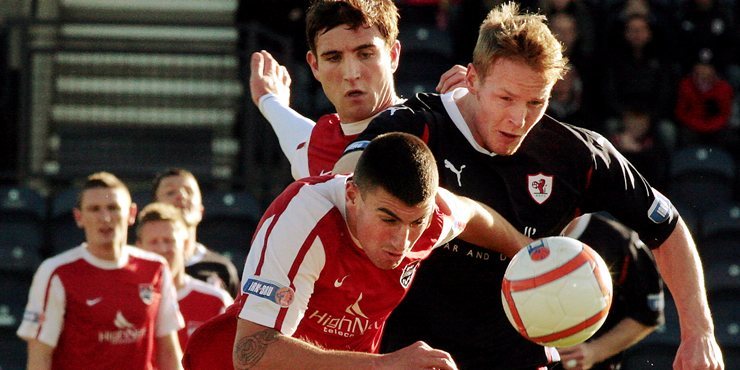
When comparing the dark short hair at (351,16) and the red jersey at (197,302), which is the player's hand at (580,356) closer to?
the red jersey at (197,302)

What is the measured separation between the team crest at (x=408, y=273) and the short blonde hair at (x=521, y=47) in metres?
0.85

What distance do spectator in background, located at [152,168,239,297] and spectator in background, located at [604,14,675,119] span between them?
4.43 m

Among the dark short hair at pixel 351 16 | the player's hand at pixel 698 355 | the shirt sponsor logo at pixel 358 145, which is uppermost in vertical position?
the dark short hair at pixel 351 16

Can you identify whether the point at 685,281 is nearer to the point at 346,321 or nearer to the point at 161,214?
the point at 346,321

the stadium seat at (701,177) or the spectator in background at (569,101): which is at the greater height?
the spectator in background at (569,101)

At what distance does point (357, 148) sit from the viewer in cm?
491

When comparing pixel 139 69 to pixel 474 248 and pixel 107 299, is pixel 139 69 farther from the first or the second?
pixel 474 248

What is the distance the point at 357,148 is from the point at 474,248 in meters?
0.71

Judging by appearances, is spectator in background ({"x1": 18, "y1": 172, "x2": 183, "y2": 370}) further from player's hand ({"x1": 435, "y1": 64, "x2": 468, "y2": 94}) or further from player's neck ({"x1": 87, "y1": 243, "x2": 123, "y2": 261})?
player's hand ({"x1": 435, "y1": 64, "x2": 468, "y2": 94})

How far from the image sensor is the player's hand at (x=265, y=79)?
21.3ft

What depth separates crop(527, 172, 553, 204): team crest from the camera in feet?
17.6

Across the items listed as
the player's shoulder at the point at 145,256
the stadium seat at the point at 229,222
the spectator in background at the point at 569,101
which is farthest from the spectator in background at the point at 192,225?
the spectator in background at the point at 569,101

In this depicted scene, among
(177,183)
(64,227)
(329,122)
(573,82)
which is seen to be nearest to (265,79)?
(329,122)

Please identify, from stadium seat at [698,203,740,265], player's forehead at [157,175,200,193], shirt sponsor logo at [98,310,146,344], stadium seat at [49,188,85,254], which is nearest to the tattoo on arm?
shirt sponsor logo at [98,310,146,344]
